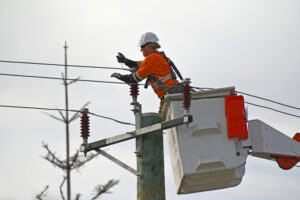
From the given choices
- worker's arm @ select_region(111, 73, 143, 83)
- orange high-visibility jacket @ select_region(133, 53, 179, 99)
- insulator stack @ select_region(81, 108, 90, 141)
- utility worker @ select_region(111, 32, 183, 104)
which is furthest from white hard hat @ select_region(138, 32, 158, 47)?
insulator stack @ select_region(81, 108, 90, 141)

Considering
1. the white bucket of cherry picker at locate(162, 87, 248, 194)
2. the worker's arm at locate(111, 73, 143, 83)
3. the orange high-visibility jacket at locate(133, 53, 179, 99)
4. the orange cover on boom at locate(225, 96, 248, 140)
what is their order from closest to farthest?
the white bucket of cherry picker at locate(162, 87, 248, 194), the orange cover on boom at locate(225, 96, 248, 140), the worker's arm at locate(111, 73, 143, 83), the orange high-visibility jacket at locate(133, 53, 179, 99)

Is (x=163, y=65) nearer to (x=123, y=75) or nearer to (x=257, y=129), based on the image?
(x=123, y=75)

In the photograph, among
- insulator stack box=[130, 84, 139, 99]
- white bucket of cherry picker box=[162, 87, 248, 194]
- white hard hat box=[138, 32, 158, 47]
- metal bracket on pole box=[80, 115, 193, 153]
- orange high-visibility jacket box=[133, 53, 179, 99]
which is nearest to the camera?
metal bracket on pole box=[80, 115, 193, 153]

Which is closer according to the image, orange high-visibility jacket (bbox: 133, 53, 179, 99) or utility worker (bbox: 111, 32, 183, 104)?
utility worker (bbox: 111, 32, 183, 104)

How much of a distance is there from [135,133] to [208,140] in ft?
3.04

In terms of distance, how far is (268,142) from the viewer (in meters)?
9.82

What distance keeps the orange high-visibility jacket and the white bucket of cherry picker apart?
570 mm

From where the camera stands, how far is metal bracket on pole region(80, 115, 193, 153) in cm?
870

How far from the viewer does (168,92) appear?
9.59 m

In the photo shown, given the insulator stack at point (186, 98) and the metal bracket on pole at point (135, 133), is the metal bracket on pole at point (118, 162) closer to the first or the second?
the metal bracket on pole at point (135, 133)

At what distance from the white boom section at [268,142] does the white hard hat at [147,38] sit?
1841mm

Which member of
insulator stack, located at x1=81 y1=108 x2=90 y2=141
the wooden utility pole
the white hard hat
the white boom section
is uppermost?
the white hard hat

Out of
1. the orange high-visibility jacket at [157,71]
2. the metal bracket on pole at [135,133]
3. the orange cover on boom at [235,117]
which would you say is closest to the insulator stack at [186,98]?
the metal bracket on pole at [135,133]

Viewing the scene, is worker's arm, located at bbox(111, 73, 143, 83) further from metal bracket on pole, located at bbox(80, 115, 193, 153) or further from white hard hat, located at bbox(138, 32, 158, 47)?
white hard hat, located at bbox(138, 32, 158, 47)
